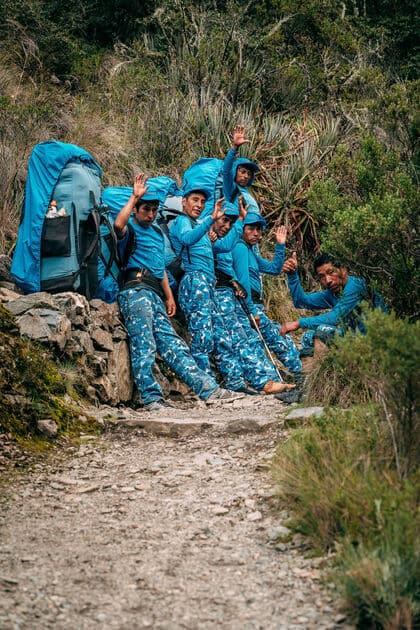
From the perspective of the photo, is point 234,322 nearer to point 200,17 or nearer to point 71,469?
point 71,469

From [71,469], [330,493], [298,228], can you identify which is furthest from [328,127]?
[330,493]

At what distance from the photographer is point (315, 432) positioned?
200 inches

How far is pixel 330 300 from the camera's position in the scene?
8156mm

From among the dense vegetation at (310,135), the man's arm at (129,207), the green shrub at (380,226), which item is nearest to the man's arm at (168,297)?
the man's arm at (129,207)

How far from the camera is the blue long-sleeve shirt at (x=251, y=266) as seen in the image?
30.1 ft

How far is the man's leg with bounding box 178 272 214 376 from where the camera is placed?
832 centimetres

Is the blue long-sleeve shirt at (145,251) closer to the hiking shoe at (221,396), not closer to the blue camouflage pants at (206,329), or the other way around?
the blue camouflage pants at (206,329)

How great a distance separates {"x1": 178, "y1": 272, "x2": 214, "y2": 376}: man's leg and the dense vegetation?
1421 millimetres

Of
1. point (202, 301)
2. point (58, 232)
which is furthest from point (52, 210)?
point (202, 301)

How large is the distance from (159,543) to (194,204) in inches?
186

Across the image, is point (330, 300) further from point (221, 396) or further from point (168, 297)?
point (168, 297)

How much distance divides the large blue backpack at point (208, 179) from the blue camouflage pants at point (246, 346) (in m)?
0.94

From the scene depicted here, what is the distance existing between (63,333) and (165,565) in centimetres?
332

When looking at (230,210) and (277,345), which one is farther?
(277,345)
